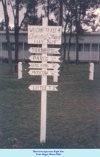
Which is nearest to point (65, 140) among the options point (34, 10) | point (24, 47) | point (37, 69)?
point (37, 69)

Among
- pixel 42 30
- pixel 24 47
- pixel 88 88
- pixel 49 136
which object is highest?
pixel 42 30

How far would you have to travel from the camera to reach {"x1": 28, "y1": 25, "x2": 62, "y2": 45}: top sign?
304 inches

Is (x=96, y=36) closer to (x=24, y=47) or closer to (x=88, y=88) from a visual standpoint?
(x=24, y=47)

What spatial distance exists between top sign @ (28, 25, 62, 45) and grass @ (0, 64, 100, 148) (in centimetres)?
137

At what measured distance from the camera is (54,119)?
410 inches

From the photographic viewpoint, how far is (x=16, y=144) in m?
7.95

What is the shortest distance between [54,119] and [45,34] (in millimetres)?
2934

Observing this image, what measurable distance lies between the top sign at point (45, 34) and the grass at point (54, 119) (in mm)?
1370

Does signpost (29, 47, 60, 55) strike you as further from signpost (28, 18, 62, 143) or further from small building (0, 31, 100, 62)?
small building (0, 31, 100, 62)

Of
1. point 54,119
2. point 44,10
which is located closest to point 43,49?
point 54,119

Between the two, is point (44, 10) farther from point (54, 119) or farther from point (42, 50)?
point (42, 50)

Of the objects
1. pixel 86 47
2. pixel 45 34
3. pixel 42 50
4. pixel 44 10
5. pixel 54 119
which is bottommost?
pixel 86 47

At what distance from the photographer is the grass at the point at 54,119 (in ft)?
26.8

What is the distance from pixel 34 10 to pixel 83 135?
19322 mm
